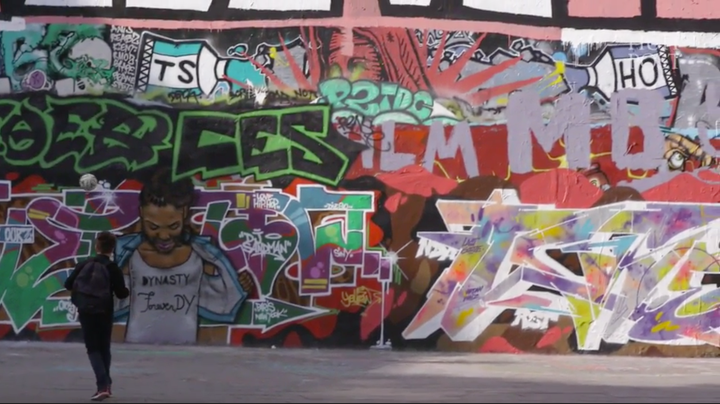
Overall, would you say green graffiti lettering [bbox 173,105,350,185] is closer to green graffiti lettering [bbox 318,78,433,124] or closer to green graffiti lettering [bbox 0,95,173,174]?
green graffiti lettering [bbox 318,78,433,124]

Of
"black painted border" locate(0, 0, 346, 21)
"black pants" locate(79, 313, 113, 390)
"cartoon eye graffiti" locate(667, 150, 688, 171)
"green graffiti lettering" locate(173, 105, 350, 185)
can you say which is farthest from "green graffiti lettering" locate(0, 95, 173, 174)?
"cartoon eye graffiti" locate(667, 150, 688, 171)

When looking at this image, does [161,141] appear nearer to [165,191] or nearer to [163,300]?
[165,191]

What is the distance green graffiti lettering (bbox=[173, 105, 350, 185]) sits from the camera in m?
13.3

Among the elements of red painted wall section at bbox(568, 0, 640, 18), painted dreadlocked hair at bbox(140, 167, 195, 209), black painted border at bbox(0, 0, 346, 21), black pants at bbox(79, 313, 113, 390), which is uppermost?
red painted wall section at bbox(568, 0, 640, 18)

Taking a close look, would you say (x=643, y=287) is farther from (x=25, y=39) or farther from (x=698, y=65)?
(x=25, y=39)

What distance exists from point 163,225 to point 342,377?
336 cm

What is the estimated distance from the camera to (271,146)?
13.3m

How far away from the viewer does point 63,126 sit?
522 inches

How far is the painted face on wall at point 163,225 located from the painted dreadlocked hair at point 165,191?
6cm

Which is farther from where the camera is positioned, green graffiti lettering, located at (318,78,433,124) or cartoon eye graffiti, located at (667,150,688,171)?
cartoon eye graffiti, located at (667,150,688,171)

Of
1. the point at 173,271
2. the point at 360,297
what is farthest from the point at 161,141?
the point at 360,297

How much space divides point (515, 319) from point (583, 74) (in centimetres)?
311

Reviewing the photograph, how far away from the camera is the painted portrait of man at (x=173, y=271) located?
43.4ft

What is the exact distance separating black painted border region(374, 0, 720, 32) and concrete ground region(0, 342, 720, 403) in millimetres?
4061
